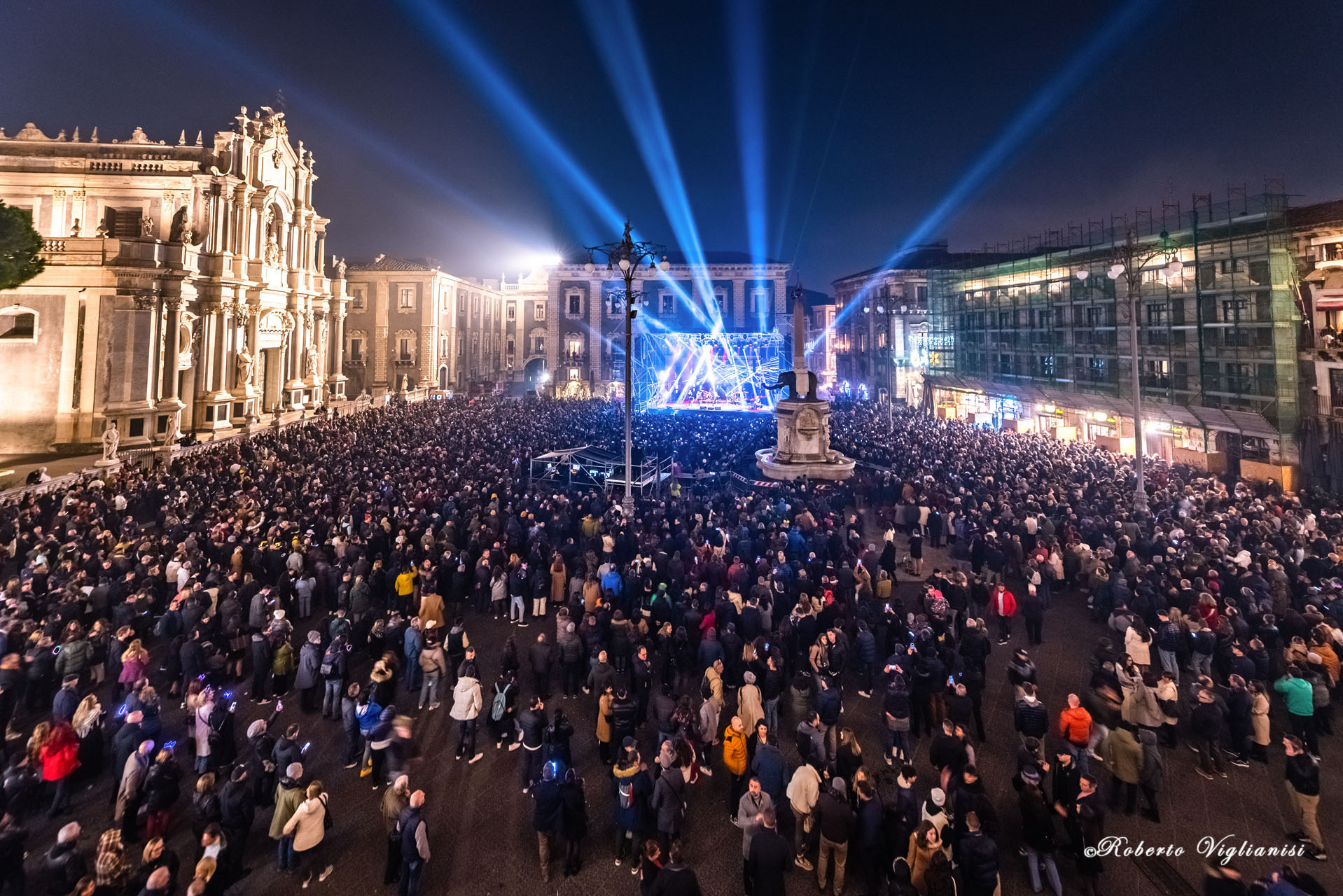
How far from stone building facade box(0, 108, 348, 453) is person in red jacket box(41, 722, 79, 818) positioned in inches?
1012

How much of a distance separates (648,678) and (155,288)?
102 ft

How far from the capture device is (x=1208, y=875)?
436 cm

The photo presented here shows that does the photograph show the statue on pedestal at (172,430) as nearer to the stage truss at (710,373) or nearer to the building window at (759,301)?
the stage truss at (710,373)

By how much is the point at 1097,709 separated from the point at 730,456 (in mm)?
17817

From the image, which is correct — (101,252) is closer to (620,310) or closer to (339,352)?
(339,352)

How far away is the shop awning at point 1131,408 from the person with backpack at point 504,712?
26.1m

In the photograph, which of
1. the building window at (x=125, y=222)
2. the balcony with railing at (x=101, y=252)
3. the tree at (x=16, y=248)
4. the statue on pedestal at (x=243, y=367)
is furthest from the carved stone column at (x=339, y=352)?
the tree at (x=16, y=248)

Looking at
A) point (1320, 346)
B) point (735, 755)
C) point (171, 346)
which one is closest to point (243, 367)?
point (171, 346)

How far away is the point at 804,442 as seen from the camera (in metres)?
23.2

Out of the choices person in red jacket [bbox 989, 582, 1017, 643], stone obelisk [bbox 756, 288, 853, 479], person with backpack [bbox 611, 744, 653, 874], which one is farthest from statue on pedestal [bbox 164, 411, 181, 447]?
person in red jacket [bbox 989, 582, 1017, 643]

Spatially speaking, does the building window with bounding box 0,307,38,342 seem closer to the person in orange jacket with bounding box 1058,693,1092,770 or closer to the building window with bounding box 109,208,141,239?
the building window with bounding box 109,208,141,239

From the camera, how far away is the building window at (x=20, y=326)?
1011 inches

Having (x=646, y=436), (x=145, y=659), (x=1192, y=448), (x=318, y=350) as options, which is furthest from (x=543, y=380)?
(x=145, y=659)

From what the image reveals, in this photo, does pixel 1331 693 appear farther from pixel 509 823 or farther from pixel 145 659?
pixel 145 659
